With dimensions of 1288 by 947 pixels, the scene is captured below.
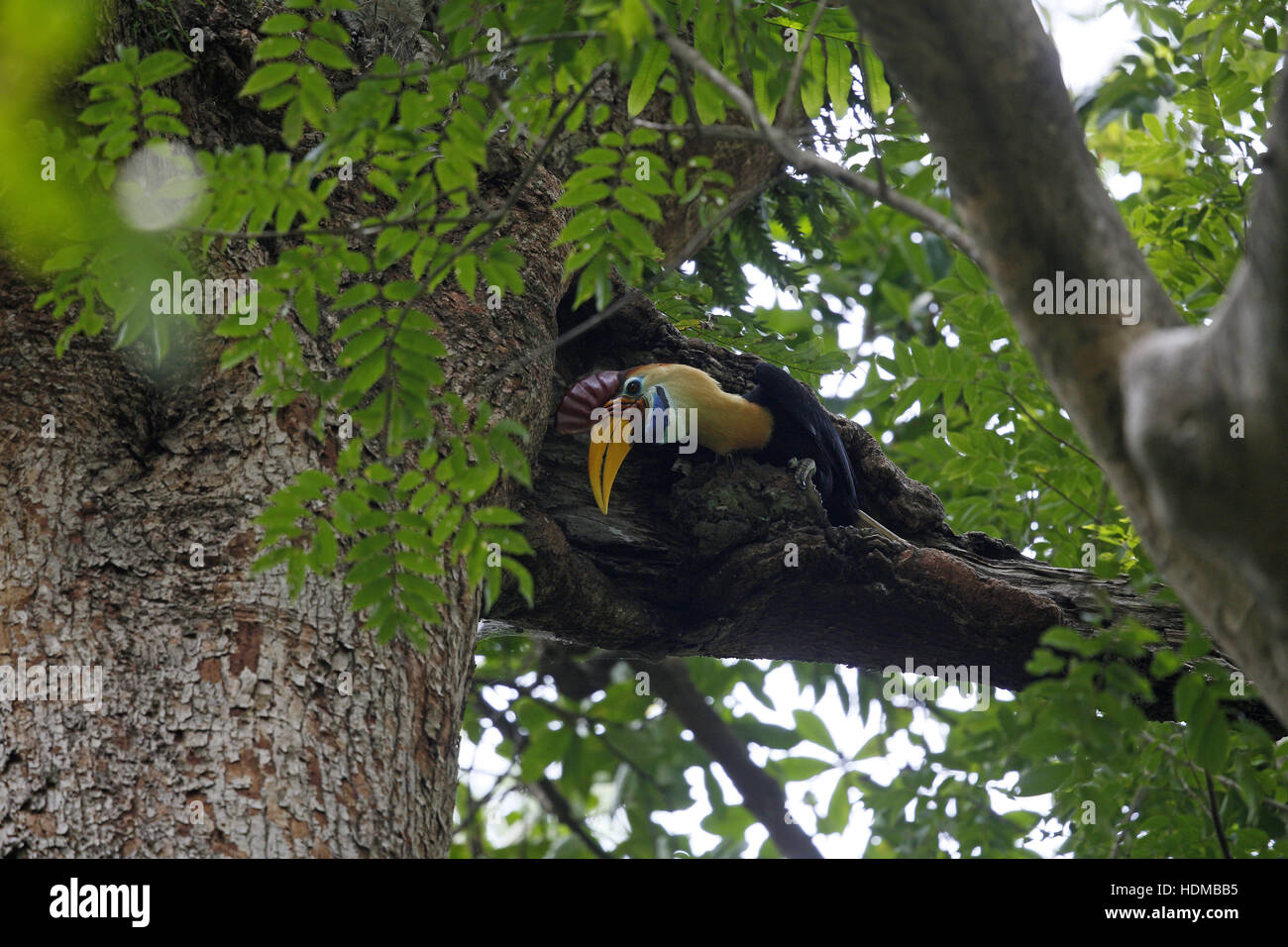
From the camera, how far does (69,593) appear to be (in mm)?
2326

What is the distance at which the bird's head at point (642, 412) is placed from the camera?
3.52 metres

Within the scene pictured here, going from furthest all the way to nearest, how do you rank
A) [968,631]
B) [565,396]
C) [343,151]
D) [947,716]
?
[947,716]
[565,396]
[968,631]
[343,151]

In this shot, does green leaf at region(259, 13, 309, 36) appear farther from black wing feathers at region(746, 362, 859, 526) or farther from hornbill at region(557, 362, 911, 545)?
black wing feathers at region(746, 362, 859, 526)

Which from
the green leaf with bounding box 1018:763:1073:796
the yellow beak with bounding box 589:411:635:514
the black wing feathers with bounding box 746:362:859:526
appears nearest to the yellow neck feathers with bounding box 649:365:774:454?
the black wing feathers with bounding box 746:362:859:526

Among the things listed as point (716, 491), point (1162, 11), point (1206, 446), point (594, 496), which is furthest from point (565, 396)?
point (1162, 11)

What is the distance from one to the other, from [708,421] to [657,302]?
0.64 metres

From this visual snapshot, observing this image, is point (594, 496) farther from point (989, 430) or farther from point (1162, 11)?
point (1162, 11)

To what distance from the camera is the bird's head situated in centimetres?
352

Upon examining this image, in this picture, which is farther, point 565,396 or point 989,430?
point 989,430

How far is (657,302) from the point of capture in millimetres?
4215

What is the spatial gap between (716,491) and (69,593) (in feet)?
6.43

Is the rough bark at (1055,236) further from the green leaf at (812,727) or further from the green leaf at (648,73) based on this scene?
the green leaf at (812,727)

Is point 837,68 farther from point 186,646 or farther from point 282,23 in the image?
point 186,646

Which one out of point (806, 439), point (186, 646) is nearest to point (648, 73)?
point (186, 646)
